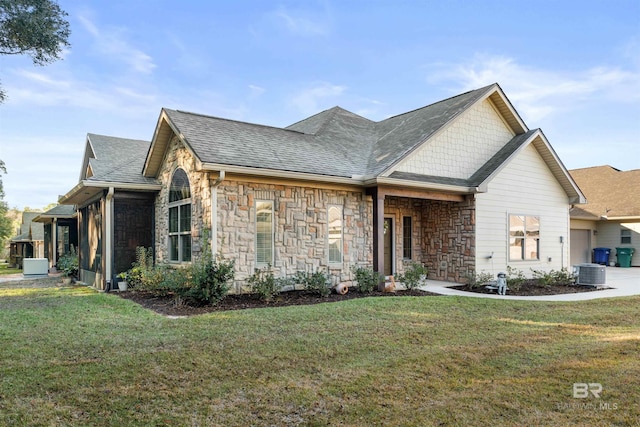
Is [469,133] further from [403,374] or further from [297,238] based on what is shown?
[403,374]

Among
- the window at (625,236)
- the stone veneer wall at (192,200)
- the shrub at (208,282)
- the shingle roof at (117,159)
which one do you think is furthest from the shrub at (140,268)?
the window at (625,236)

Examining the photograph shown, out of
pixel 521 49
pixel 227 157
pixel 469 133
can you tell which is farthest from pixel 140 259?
pixel 521 49

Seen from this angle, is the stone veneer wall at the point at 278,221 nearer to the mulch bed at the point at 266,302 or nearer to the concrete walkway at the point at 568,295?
the mulch bed at the point at 266,302

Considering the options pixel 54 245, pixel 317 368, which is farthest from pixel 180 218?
pixel 54 245

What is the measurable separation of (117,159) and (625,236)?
925 inches

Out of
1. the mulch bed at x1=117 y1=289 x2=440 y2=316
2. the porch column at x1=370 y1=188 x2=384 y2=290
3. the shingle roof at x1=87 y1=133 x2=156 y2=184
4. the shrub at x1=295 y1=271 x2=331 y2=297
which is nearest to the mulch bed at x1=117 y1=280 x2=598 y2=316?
the mulch bed at x1=117 y1=289 x2=440 y2=316

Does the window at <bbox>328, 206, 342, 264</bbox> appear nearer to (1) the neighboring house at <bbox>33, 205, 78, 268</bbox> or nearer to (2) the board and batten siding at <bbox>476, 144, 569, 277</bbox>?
(2) the board and batten siding at <bbox>476, 144, 569, 277</bbox>

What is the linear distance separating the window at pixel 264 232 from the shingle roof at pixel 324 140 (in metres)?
1.03

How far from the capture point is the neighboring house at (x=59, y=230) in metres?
20.0

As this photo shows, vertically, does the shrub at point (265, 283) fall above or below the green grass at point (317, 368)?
above

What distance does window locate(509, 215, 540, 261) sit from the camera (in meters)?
13.7

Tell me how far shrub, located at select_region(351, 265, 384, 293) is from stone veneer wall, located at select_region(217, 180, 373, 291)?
69cm

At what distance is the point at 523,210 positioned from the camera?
548 inches

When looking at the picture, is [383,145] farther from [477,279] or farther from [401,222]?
[477,279]
